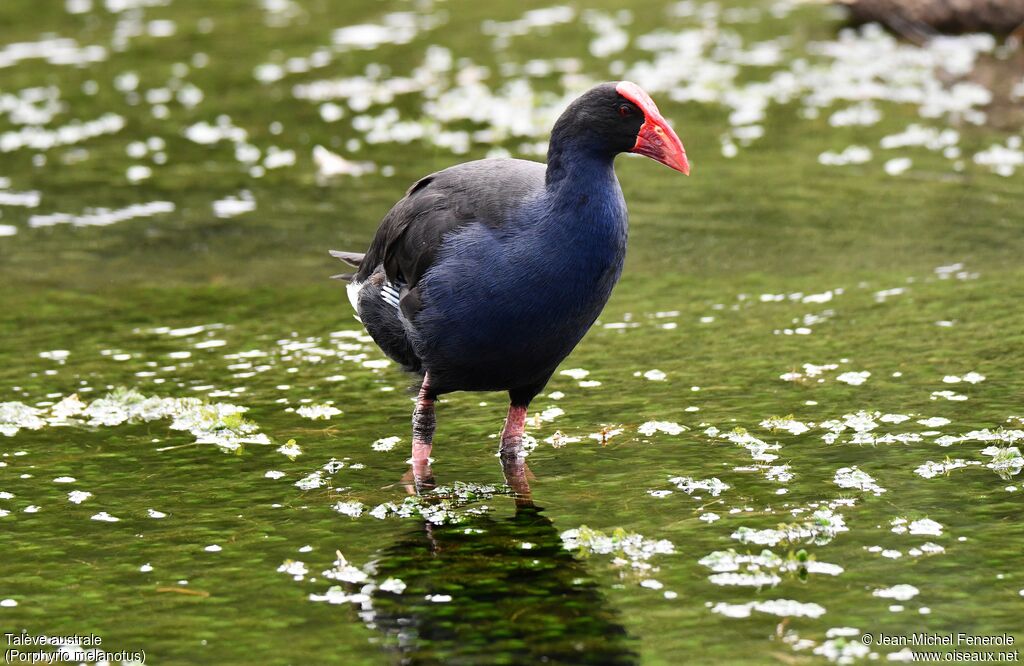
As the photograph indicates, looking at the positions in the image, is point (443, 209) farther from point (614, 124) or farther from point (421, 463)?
point (421, 463)

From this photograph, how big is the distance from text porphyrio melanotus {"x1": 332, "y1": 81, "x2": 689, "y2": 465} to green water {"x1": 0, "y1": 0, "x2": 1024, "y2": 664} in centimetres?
95

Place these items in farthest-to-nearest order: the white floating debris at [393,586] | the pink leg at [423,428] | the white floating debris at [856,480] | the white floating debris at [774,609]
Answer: the pink leg at [423,428], the white floating debris at [856,480], the white floating debris at [393,586], the white floating debris at [774,609]

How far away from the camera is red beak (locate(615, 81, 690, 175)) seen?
351 inches

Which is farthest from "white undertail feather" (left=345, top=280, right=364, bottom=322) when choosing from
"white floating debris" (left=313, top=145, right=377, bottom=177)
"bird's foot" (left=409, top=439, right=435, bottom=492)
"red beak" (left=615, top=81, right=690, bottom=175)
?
"white floating debris" (left=313, top=145, right=377, bottom=177)

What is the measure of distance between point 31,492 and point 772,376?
5529 millimetres

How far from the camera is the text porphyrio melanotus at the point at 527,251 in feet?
28.7

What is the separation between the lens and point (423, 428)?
981cm

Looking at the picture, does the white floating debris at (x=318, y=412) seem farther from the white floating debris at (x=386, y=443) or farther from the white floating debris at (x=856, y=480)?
the white floating debris at (x=856, y=480)

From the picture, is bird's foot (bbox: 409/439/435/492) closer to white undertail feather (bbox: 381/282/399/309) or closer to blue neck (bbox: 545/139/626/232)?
white undertail feather (bbox: 381/282/399/309)

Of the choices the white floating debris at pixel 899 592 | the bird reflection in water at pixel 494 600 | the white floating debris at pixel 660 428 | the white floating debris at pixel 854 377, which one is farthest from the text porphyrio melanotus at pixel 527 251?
the white floating debris at pixel 854 377

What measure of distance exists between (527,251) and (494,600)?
2.13m

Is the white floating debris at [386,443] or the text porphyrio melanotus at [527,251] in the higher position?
the text porphyrio melanotus at [527,251]

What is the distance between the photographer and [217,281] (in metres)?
15.2

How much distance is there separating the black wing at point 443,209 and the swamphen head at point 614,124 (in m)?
0.38
